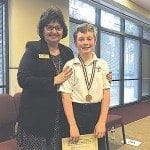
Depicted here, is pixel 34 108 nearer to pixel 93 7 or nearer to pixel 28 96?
pixel 28 96

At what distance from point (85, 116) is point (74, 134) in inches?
5.4

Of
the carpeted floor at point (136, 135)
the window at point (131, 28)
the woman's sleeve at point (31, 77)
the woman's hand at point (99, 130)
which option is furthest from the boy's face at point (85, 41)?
the window at point (131, 28)

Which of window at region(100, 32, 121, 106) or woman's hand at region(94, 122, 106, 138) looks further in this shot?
window at region(100, 32, 121, 106)

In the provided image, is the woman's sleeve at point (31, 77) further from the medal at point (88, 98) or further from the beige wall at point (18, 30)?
the beige wall at point (18, 30)

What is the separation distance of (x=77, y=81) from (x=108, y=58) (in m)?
5.98

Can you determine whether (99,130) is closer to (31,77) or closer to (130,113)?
(31,77)

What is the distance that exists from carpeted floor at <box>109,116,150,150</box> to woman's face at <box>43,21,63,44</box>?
2657 mm

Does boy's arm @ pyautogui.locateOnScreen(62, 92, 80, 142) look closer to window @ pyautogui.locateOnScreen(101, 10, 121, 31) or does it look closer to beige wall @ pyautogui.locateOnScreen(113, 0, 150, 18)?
beige wall @ pyautogui.locateOnScreen(113, 0, 150, 18)

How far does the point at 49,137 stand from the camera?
1.83 m

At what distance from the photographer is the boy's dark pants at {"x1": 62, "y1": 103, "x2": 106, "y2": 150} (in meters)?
1.76

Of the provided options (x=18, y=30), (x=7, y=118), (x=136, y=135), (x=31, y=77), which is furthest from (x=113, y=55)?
(x=31, y=77)

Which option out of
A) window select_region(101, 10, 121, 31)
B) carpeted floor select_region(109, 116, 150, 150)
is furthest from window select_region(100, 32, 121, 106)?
carpeted floor select_region(109, 116, 150, 150)

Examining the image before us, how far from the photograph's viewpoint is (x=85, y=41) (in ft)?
5.65

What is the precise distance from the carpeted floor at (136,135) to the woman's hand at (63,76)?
8.44ft
